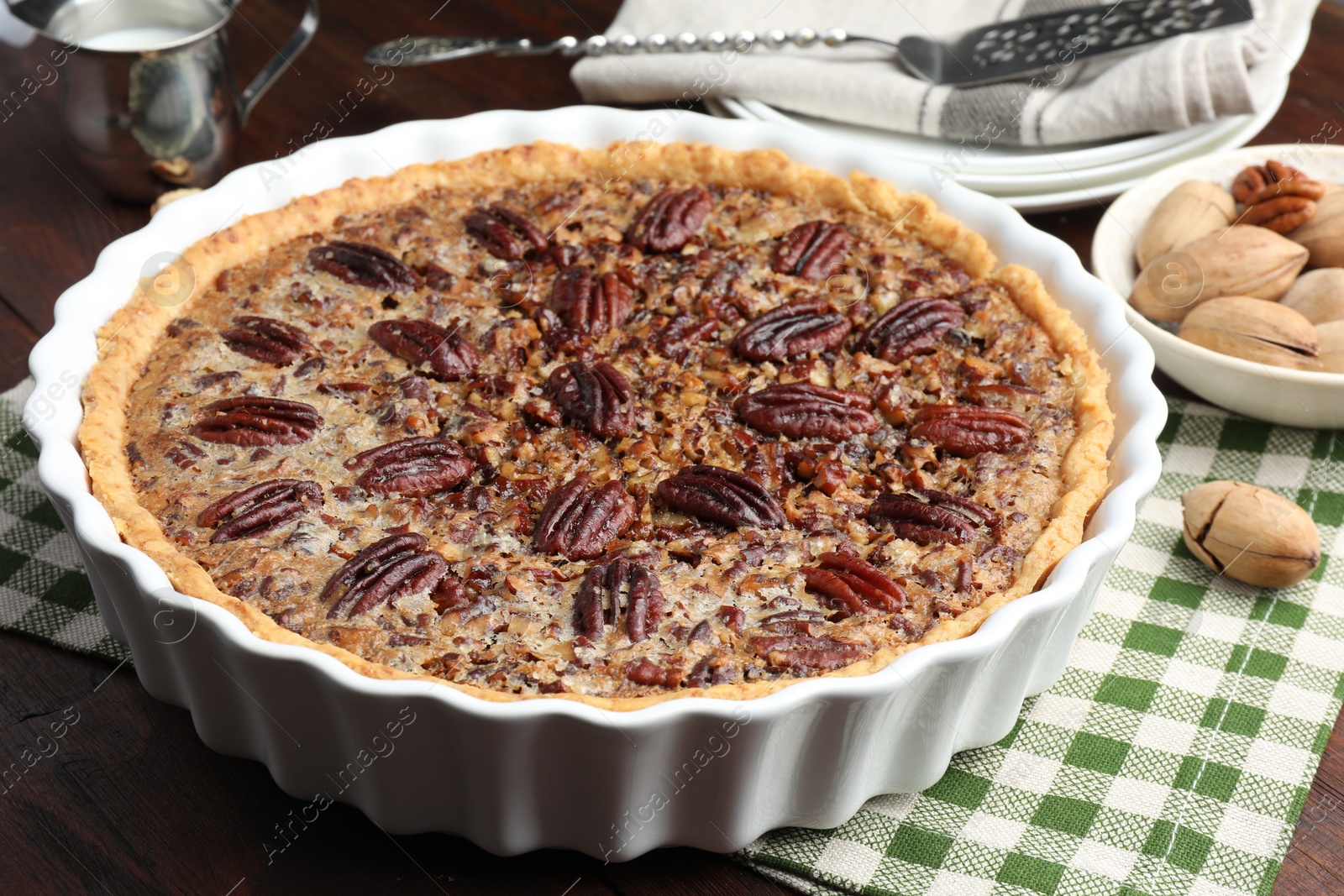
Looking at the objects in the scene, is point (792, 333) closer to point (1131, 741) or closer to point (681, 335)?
point (681, 335)

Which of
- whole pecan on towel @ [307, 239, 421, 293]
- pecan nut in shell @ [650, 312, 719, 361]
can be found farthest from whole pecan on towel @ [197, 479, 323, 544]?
pecan nut in shell @ [650, 312, 719, 361]

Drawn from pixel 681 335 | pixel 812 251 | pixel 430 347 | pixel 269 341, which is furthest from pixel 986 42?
pixel 269 341

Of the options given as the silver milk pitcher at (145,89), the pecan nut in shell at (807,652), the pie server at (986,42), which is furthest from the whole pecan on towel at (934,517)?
the silver milk pitcher at (145,89)

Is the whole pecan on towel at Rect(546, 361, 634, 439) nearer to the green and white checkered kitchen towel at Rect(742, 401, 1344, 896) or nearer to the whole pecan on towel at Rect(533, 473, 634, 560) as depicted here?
the whole pecan on towel at Rect(533, 473, 634, 560)

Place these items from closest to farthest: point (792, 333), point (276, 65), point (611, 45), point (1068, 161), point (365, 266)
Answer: point (792, 333), point (365, 266), point (1068, 161), point (276, 65), point (611, 45)

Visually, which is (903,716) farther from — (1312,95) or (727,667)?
(1312,95)

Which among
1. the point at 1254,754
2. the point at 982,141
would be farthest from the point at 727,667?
the point at 982,141
